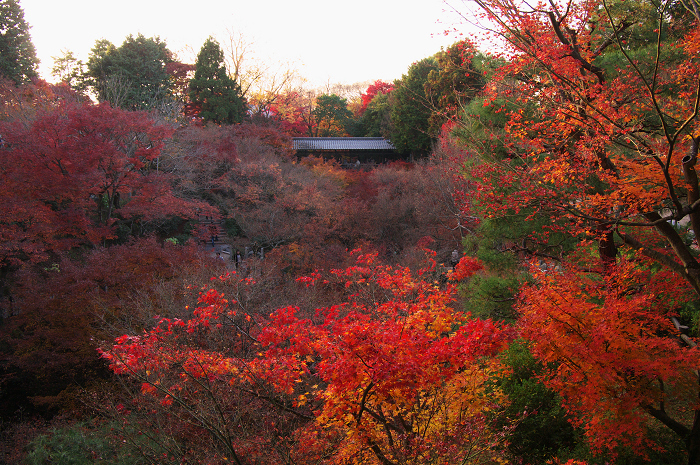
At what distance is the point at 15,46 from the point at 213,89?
9220 mm

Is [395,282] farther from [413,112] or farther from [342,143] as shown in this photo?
[342,143]

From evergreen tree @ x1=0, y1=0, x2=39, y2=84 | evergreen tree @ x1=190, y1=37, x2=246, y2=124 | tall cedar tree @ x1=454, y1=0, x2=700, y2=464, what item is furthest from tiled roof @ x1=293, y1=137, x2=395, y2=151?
tall cedar tree @ x1=454, y1=0, x2=700, y2=464

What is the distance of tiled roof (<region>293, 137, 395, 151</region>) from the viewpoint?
25.8 metres

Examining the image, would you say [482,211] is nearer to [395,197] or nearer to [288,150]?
[395,197]

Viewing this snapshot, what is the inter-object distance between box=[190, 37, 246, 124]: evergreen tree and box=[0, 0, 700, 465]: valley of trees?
3.28 m

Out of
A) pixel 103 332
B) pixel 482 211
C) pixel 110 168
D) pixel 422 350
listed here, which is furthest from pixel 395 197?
pixel 422 350

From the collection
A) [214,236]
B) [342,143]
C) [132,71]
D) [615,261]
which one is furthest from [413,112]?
[615,261]

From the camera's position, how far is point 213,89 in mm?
23047

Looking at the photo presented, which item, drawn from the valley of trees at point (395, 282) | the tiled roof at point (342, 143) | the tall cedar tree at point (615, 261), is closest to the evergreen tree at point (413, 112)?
the tiled roof at point (342, 143)

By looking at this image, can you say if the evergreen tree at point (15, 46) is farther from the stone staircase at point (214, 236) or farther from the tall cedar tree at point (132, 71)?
the stone staircase at point (214, 236)

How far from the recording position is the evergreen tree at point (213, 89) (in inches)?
884

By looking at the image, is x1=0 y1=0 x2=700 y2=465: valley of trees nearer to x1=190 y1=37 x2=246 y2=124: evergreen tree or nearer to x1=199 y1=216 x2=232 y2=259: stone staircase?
x1=199 y1=216 x2=232 y2=259: stone staircase

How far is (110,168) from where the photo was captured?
12.1m

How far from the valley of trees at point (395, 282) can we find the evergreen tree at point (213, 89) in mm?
3284
